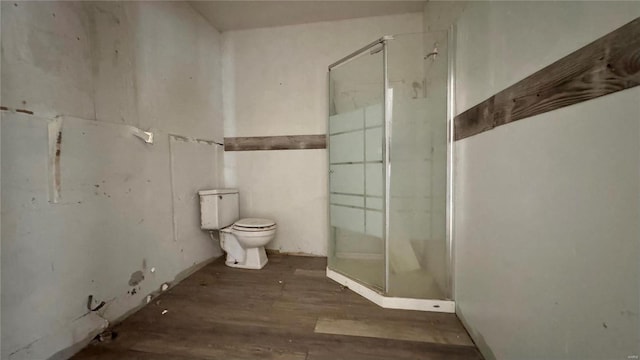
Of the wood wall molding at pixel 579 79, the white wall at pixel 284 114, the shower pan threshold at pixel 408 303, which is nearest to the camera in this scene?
the wood wall molding at pixel 579 79

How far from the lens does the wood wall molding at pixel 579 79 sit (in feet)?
1.75

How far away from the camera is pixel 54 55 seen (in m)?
1.17

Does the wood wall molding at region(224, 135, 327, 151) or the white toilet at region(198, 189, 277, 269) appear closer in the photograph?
the white toilet at region(198, 189, 277, 269)

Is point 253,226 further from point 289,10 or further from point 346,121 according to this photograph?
point 289,10

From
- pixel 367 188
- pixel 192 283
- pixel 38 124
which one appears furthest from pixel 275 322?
pixel 38 124

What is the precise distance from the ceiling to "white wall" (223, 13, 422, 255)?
0.12 m

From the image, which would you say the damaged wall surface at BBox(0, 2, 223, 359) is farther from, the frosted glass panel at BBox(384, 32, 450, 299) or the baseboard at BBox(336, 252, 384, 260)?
the frosted glass panel at BBox(384, 32, 450, 299)

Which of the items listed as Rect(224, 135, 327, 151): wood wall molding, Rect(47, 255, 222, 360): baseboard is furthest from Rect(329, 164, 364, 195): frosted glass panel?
Rect(47, 255, 222, 360): baseboard

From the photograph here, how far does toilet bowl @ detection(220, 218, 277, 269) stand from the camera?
7.22ft

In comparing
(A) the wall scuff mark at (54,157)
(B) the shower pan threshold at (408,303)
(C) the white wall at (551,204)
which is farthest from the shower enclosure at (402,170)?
(A) the wall scuff mark at (54,157)

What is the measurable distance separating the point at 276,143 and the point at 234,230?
1.04 meters

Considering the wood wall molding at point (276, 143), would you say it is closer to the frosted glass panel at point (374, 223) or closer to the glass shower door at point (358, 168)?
the glass shower door at point (358, 168)

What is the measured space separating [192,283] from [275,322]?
3.16 ft

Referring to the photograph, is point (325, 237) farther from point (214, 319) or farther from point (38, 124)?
point (38, 124)
